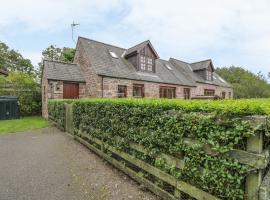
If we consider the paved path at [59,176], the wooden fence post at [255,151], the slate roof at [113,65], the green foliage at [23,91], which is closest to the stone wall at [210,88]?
the slate roof at [113,65]

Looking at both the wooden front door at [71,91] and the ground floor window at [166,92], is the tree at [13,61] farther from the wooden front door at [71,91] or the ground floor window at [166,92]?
the ground floor window at [166,92]

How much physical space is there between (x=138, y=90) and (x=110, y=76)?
355cm

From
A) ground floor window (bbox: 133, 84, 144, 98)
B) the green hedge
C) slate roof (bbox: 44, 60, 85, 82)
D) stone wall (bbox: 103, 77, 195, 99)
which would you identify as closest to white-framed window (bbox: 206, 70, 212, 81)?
stone wall (bbox: 103, 77, 195, 99)

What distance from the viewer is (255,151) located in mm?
2273

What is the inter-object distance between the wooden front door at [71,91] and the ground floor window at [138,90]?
496 centimetres

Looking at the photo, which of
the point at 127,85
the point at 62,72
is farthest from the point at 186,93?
the point at 62,72

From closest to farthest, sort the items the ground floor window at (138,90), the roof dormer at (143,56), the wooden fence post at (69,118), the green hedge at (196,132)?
the green hedge at (196,132) < the wooden fence post at (69,118) < the ground floor window at (138,90) < the roof dormer at (143,56)

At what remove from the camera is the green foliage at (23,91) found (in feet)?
56.2

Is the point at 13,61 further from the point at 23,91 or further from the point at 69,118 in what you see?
the point at 69,118

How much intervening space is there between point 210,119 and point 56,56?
4524 centimetres

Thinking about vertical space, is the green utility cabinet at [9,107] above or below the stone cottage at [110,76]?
below

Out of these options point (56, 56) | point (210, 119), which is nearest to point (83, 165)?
point (210, 119)

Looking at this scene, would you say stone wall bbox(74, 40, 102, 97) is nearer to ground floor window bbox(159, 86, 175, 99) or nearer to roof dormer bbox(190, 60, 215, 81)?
ground floor window bbox(159, 86, 175, 99)

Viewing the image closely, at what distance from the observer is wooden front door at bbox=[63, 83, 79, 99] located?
15.4 m
